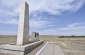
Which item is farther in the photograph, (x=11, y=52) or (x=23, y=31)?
(x=23, y=31)

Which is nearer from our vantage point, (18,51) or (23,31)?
(18,51)

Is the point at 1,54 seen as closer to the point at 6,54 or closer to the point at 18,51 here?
the point at 6,54

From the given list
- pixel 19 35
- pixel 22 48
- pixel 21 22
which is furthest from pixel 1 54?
pixel 21 22

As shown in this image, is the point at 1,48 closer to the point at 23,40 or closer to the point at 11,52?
the point at 11,52

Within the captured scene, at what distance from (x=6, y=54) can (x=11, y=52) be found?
0.41m

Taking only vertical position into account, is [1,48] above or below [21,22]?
below

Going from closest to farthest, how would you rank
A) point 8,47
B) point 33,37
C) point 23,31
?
point 8,47 < point 23,31 < point 33,37

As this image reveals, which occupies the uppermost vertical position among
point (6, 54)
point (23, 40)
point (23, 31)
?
point (23, 31)

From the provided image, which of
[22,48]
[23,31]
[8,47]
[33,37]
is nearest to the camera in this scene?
[22,48]

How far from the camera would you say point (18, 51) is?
10.1 metres


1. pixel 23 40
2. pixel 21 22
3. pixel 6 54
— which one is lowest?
pixel 6 54

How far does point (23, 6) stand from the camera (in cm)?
1278

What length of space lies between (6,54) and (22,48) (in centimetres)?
142

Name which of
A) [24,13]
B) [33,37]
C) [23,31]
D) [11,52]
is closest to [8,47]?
[11,52]
